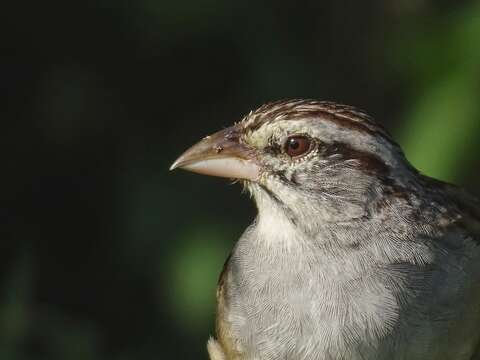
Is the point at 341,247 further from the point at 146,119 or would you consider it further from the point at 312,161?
the point at 146,119

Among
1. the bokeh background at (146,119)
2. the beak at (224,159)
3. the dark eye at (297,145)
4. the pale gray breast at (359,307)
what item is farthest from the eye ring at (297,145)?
the bokeh background at (146,119)

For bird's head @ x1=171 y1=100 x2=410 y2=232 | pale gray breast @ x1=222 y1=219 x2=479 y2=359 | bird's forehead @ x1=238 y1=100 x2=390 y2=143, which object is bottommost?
pale gray breast @ x1=222 y1=219 x2=479 y2=359

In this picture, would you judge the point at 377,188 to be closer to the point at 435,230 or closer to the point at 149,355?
the point at 435,230

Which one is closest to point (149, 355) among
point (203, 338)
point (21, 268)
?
point (203, 338)

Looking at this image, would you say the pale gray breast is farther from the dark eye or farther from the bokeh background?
the bokeh background

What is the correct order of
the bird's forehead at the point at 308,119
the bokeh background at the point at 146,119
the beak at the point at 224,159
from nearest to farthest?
the bird's forehead at the point at 308,119, the beak at the point at 224,159, the bokeh background at the point at 146,119

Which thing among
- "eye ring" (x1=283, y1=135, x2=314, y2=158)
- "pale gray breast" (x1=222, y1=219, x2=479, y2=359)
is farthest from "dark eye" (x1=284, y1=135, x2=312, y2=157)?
"pale gray breast" (x1=222, y1=219, x2=479, y2=359)

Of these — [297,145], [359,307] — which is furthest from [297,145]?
[359,307]

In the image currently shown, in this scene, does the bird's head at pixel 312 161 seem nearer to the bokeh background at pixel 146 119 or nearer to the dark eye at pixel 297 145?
the dark eye at pixel 297 145
